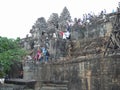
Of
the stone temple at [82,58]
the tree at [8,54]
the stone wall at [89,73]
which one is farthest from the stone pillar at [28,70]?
the stone wall at [89,73]

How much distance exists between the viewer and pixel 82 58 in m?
17.8

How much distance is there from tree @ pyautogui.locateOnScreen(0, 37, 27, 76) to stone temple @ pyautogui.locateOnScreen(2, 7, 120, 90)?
1086 millimetres

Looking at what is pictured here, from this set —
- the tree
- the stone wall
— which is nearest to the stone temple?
the stone wall

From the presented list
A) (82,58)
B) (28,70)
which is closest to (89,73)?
(82,58)

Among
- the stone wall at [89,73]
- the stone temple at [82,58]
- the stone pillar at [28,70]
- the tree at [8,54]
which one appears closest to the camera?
the stone wall at [89,73]

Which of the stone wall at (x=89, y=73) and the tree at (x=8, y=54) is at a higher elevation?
the tree at (x=8, y=54)

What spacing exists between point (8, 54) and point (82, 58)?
32.9ft

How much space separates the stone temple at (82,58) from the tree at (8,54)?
1086mm

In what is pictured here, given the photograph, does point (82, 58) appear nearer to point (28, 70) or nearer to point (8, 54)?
point (28, 70)

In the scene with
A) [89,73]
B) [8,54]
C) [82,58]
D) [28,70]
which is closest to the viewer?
[89,73]

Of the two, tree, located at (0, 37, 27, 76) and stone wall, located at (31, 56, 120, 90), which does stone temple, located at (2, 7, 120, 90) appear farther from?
tree, located at (0, 37, 27, 76)

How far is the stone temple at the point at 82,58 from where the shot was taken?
52.0ft

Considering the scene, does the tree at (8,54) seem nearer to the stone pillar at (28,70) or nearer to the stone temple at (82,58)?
the stone temple at (82,58)

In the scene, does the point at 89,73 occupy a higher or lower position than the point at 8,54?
lower
